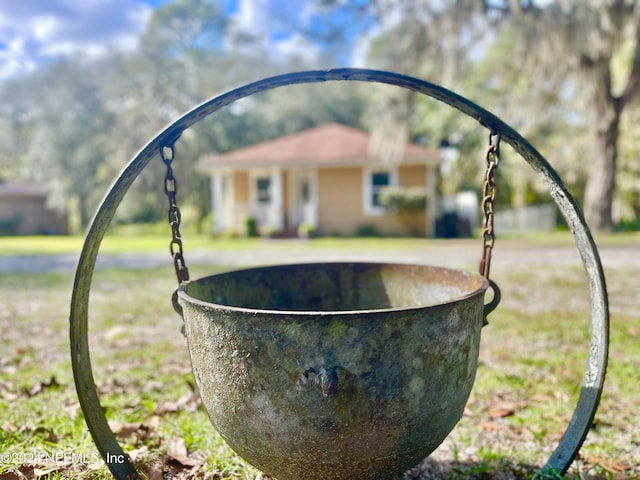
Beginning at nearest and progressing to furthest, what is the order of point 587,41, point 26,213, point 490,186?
point 490,186 → point 587,41 → point 26,213

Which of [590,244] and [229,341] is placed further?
[590,244]

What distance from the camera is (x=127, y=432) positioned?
104 inches

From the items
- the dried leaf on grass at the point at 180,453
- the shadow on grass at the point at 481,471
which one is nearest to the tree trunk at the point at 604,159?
the shadow on grass at the point at 481,471

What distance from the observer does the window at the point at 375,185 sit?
58.6 ft

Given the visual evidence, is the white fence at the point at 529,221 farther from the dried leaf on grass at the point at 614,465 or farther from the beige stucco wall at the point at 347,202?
the dried leaf on grass at the point at 614,465

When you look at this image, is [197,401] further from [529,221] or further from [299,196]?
→ [529,221]

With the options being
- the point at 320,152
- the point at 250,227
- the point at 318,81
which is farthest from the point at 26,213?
the point at 318,81

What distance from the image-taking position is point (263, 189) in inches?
771

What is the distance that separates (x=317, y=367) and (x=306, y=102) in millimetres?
30521

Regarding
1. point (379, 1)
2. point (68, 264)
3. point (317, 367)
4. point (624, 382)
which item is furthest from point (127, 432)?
point (379, 1)

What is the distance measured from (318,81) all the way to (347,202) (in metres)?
16.2

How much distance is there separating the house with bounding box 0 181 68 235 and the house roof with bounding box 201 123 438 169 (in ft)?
56.0

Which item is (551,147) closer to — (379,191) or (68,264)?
(379,191)

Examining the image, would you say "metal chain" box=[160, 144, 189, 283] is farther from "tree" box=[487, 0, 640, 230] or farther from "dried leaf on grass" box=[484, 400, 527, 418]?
"tree" box=[487, 0, 640, 230]
